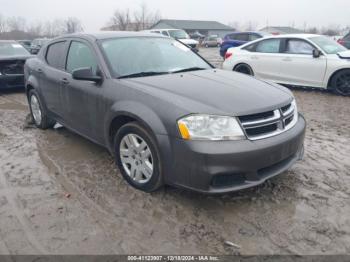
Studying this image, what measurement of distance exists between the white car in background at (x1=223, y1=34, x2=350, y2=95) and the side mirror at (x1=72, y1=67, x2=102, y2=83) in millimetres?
5952

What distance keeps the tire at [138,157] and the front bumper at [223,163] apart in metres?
0.20

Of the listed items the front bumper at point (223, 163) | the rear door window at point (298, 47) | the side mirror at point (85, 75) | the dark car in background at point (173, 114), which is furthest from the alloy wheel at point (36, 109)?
the rear door window at point (298, 47)

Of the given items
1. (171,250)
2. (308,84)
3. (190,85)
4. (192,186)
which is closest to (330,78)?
(308,84)

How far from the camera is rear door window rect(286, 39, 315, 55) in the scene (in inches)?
313

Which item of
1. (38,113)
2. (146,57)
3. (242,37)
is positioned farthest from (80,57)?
(242,37)

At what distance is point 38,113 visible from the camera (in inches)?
219

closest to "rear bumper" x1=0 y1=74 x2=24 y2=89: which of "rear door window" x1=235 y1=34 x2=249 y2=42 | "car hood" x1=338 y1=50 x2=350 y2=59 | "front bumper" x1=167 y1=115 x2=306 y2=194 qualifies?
"front bumper" x1=167 y1=115 x2=306 y2=194

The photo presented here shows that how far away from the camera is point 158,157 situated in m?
3.00

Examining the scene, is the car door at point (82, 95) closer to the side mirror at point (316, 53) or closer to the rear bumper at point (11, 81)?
the rear bumper at point (11, 81)

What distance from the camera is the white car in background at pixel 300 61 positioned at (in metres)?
7.57

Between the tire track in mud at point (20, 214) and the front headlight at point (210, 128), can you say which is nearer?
the tire track in mud at point (20, 214)

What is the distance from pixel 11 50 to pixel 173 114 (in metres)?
8.45

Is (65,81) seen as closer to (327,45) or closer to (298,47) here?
(298,47)

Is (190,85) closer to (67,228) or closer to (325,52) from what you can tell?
(67,228)
